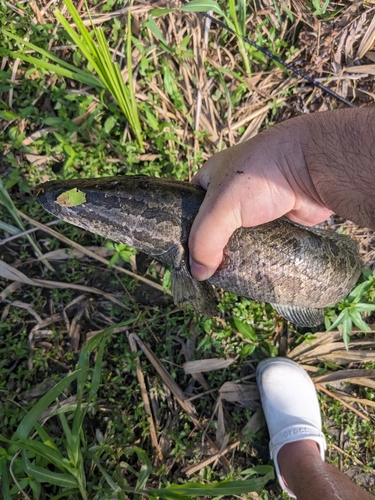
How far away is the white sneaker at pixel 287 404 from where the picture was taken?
150 inches

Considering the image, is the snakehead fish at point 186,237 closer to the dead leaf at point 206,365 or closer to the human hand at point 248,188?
the human hand at point 248,188

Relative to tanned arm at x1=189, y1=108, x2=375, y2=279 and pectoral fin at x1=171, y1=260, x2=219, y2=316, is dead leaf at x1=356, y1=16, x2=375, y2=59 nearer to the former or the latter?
tanned arm at x1=189, y1=108, x2=375, y2=279

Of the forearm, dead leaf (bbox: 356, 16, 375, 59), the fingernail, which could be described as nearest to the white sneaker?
the fingernail

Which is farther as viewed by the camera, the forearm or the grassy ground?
the grassy ground

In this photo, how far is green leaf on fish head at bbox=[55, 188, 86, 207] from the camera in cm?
292

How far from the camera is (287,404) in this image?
3.94m

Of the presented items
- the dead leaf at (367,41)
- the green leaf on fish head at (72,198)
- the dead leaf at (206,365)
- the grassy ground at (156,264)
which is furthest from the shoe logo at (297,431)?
the dead leaf at (367,41)

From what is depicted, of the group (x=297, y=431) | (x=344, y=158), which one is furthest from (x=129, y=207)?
(x=297, y=431)

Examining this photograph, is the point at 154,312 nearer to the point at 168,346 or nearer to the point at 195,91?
the point at 168,346

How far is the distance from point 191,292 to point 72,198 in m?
1.26

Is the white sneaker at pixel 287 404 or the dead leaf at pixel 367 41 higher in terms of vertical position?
the dead leaf at pixel 367 41

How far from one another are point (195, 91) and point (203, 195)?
1.84 metres

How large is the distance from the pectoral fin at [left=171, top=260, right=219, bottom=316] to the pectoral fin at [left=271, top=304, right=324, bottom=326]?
673 millimetres

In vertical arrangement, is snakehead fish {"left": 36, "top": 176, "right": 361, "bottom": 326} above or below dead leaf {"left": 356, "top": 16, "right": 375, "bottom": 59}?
below
